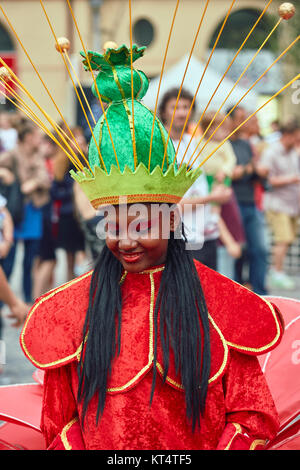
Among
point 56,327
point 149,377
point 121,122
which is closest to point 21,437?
point 56,327

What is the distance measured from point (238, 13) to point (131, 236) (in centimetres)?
2014

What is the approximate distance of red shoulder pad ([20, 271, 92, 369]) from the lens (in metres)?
1.99

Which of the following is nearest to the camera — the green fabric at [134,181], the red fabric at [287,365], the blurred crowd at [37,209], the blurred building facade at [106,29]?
the green fabric at [134,181]

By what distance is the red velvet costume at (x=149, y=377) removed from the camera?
192 centimetres

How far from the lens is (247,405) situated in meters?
1.95

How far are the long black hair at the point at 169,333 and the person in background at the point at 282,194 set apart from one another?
6.42 m

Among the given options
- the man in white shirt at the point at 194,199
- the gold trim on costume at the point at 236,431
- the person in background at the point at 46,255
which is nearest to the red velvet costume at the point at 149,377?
the gold trim on costume at the point at 236,431

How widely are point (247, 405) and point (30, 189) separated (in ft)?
16.8

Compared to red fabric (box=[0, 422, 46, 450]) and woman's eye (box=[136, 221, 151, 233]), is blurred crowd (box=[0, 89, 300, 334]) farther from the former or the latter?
woman's eye (box=[136, 221, 151, 233])

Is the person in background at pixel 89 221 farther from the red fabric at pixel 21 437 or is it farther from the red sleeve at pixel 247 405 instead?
the red sleeve at pixel 247 405

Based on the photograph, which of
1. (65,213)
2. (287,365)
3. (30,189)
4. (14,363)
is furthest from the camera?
(30,189)

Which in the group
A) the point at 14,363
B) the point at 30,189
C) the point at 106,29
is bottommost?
the point at 14,363

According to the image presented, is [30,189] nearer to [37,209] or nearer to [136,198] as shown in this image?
[37,209]
